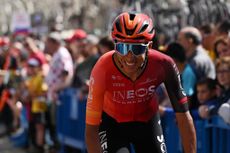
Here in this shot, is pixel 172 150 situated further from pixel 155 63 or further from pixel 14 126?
pixel 14 126

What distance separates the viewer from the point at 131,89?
5.20m

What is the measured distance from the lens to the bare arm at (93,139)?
16.2 ft

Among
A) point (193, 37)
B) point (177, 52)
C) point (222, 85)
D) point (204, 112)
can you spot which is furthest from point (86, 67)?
point (204, 112)

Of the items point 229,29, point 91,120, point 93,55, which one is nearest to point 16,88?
point 93,55

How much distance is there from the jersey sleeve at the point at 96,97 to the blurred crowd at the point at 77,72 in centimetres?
157

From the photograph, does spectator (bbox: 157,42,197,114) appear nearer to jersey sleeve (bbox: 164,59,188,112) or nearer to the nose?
jersey sleeve (bbox: 164,59,188,112)

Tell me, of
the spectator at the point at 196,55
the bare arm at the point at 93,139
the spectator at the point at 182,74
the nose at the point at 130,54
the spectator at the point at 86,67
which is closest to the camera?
the nose at the point at 130,54

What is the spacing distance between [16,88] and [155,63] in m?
8.35

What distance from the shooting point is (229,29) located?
28.6 ft

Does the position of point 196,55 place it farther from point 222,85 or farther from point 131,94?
point 131,94

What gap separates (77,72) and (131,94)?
479 cm

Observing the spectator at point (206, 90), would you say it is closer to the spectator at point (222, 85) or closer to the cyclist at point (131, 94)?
the spectator at point (222, 85)

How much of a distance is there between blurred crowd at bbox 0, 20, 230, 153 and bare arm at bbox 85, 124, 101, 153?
5.34 ft

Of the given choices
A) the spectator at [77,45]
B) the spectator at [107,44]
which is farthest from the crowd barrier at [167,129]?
the spectator at [107,44]
